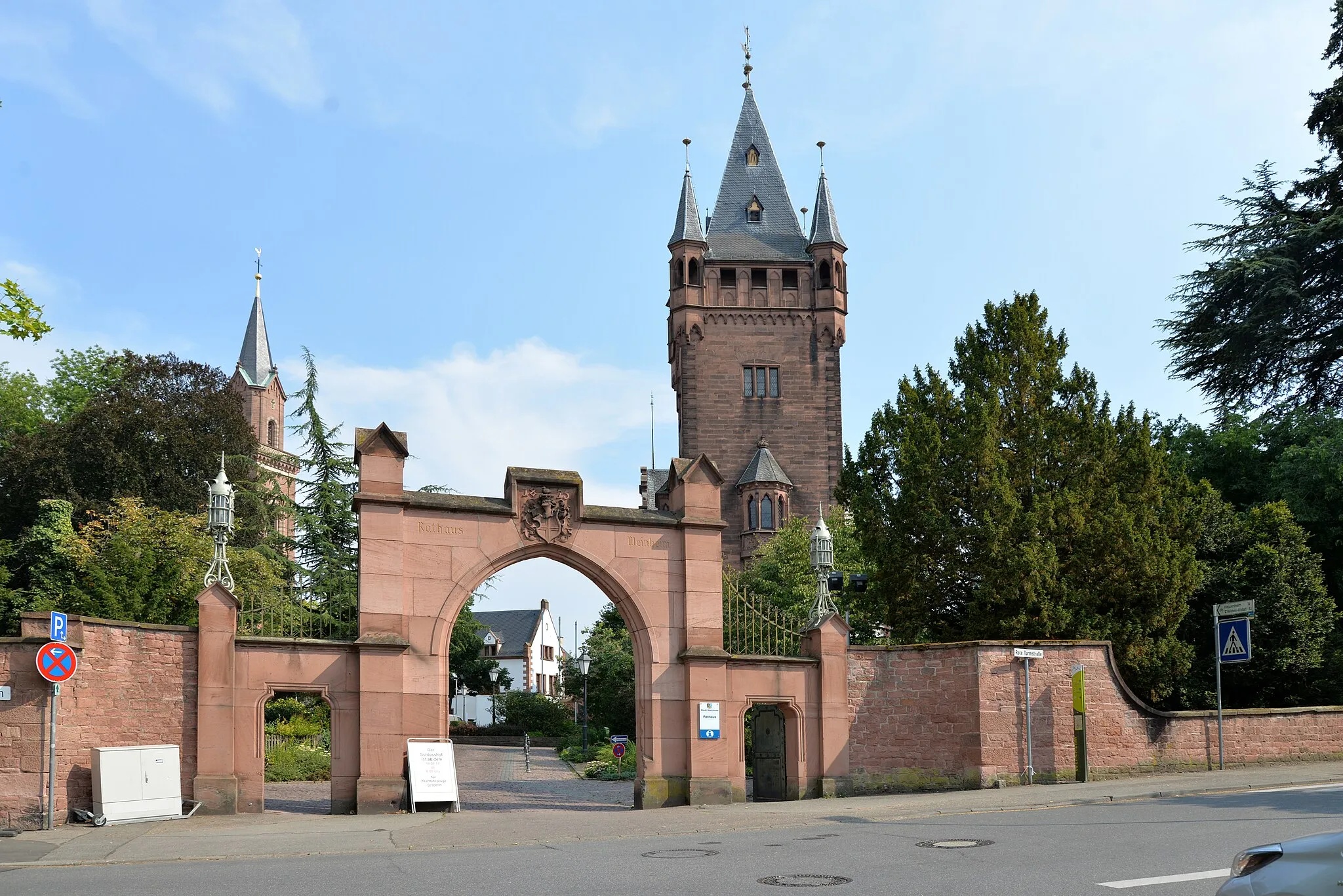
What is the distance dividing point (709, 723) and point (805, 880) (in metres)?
10.0

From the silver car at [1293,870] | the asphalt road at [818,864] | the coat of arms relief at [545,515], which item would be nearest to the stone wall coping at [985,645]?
the coat of arms relief at [545,515]

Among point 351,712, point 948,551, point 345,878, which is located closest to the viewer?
point 345,878

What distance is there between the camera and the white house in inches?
4230

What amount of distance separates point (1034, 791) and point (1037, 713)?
2058 mm

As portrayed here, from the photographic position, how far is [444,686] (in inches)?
768

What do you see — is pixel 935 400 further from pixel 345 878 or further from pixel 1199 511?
pixel 345 878

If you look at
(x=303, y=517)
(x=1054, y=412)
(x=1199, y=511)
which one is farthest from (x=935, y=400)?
(x=303, y=517)

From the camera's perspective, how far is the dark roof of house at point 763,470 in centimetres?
6775

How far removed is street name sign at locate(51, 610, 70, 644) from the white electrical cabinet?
5.26 ft

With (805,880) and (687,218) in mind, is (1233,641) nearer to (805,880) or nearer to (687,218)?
(805,880)

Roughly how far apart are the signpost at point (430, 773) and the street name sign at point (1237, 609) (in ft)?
41.3

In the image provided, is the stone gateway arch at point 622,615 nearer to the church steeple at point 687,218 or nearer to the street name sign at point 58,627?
the street name sign at point 58,627

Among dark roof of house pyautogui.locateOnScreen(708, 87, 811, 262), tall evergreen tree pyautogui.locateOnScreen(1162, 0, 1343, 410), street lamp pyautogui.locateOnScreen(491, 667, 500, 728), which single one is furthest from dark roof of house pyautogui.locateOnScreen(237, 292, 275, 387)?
tall evergreen tree pyautogui.locateOnScreen(1162, 0, 1343, 410)

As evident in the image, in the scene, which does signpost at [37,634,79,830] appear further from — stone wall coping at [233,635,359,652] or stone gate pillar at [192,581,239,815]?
stone wall coping at [233,635,359,652]
